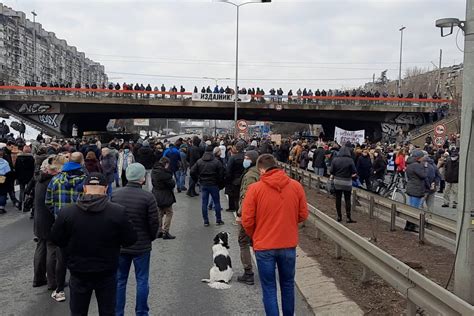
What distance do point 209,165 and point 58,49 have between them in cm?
13642

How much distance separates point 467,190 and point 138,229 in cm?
368

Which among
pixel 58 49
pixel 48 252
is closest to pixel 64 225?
pixel 48 252

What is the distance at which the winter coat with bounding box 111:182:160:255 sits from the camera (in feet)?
16.0

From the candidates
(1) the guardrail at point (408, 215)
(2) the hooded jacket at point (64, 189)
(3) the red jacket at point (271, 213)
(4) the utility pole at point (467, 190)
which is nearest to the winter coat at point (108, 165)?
(1) the guardrail at point (408, 215)

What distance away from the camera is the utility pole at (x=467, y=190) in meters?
5.30

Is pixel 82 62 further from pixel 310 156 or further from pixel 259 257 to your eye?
pixel 259 257

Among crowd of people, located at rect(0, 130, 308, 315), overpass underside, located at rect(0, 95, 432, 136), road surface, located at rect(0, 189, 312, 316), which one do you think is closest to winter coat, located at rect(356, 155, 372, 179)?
road surface, located at rect(0, 189, 312, 316)

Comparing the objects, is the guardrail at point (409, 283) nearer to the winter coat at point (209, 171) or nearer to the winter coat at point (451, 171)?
the winter coat at point (209, 171)

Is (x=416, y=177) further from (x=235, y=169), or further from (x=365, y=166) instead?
(x=365, y=166)

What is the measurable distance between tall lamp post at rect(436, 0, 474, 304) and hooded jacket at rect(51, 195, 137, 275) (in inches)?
148

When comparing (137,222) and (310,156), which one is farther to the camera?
(310,156)

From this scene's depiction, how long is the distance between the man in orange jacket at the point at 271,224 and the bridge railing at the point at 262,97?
127 feet

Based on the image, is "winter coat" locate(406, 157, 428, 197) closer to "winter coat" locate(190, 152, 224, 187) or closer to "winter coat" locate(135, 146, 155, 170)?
"winter coat" locate(190, 152, 224, 187)

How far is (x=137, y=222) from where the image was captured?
16.0 feet
